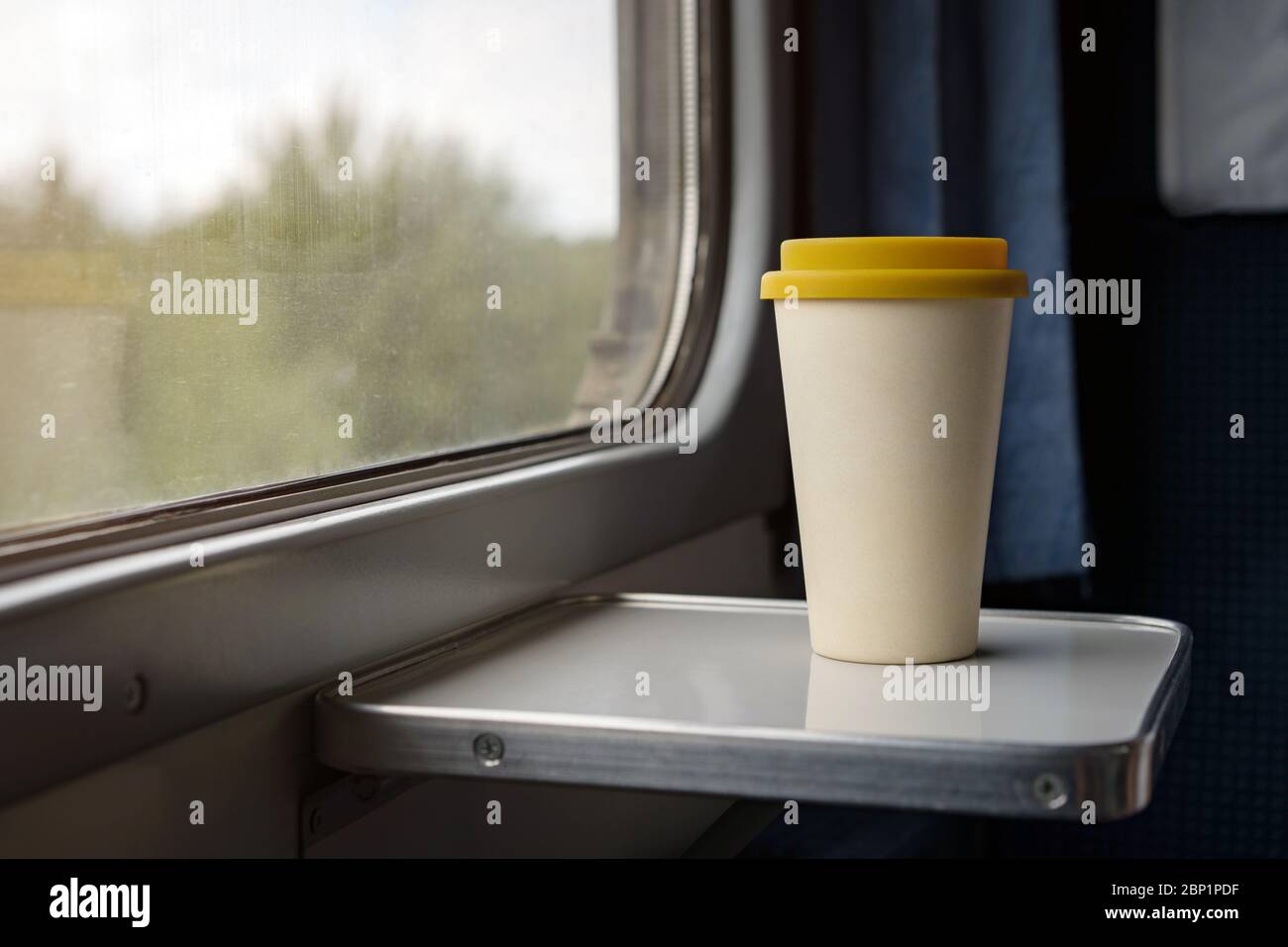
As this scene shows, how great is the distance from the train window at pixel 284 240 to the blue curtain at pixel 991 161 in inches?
15.2

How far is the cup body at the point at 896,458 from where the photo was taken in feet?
2.22

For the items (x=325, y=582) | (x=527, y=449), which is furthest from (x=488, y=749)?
(x=527, y=449)

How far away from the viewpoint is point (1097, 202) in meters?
1.64

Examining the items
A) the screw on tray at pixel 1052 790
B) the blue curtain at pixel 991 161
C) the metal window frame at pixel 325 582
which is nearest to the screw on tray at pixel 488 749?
the metal window frame at pixel 325 582

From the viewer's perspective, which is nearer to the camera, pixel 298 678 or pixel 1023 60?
pixel 298 678

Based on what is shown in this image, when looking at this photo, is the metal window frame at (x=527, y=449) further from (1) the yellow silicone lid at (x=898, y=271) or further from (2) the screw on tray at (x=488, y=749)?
(1) the yellow silicone lid at (x=898, y=271)

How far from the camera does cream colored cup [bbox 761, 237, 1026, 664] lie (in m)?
0.67

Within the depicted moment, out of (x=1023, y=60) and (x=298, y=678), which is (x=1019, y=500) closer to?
(x=1023, y=60)

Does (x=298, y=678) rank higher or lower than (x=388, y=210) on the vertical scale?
lower

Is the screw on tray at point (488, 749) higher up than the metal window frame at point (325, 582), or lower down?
lower down

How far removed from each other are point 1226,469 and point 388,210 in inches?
43.8
